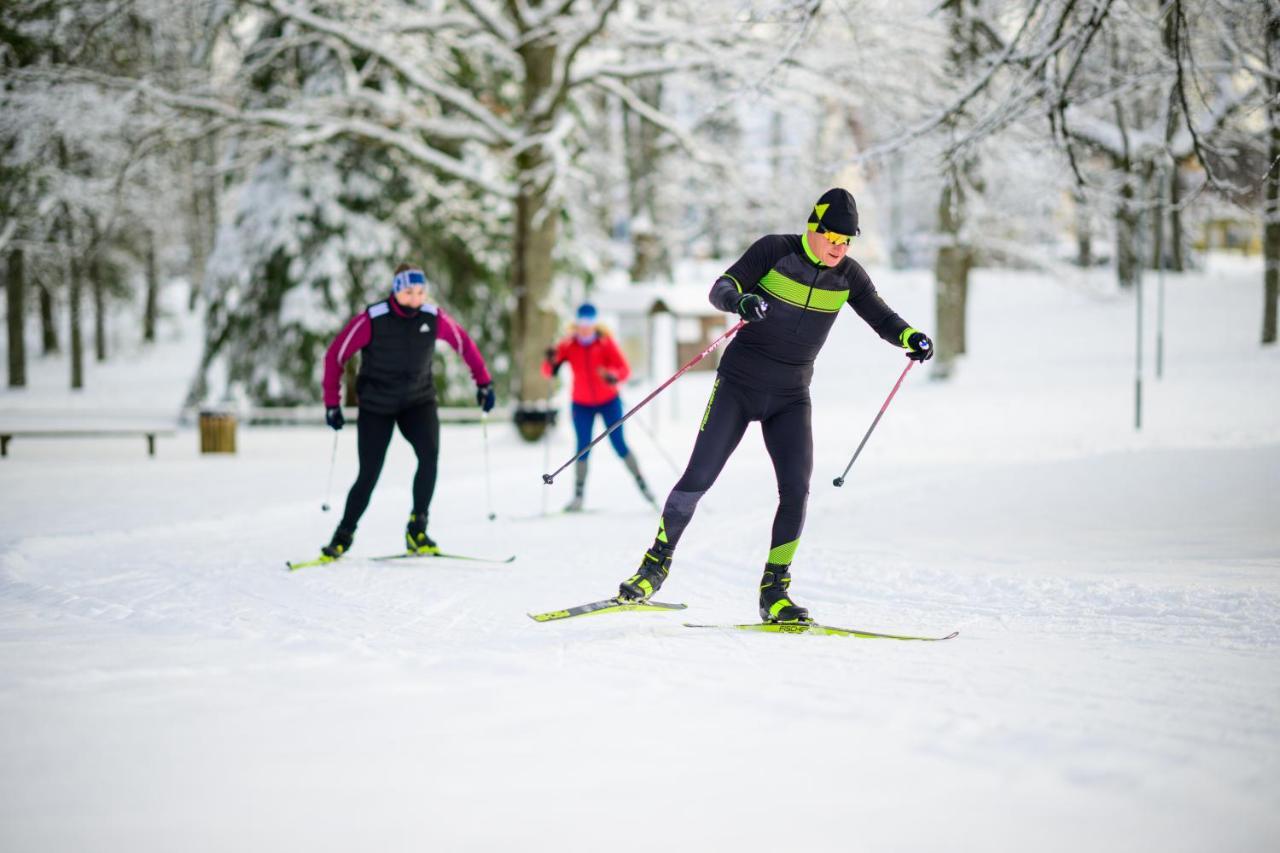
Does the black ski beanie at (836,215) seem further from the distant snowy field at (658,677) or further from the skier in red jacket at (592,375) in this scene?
the skier in red jacket at (592,375)

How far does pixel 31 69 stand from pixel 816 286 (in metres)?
12.5

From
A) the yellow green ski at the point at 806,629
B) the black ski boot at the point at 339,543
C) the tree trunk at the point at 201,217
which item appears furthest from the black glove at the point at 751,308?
the tree trunk at the point at 201,217

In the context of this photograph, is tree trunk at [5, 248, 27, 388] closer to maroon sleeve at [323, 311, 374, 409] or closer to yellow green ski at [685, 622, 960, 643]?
maroon sleeve at [323, 311, 374, 409]

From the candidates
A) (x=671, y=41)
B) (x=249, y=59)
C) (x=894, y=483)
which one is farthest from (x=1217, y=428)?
(x=249, y=59)

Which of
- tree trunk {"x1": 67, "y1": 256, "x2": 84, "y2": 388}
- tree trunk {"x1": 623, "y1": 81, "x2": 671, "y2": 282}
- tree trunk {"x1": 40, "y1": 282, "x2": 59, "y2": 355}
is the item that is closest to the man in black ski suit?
tree trunk {"x1": 623, "y1": 81, "x2": 671, "y2": 282}

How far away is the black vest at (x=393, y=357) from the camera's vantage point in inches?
268

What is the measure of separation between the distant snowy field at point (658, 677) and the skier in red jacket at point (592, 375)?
0.47 meters

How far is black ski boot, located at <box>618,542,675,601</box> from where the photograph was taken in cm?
504

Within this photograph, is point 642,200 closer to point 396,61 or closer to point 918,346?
point 396,61

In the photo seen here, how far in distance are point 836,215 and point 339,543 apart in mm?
3966

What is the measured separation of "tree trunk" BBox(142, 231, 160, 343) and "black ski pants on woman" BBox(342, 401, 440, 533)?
93.0 ft

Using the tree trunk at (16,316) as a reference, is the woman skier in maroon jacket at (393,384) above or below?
below

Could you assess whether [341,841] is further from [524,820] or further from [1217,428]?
[1217,428]

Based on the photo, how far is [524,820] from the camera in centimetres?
270
